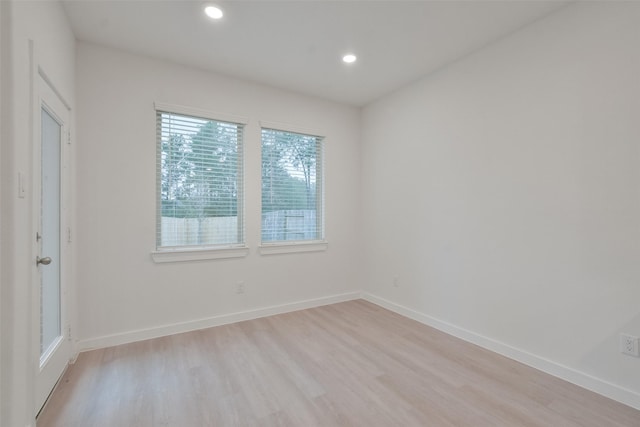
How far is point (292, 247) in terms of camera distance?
372cm

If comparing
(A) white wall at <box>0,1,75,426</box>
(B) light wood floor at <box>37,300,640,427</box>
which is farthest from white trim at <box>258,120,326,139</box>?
(B) light wood floor at <box>37,300,640,427</box>

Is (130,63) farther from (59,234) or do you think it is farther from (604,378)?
(604,378)

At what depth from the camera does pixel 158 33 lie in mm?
2518

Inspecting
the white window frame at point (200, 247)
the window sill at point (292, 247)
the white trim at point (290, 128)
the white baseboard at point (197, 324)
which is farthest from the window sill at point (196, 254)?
the white trim at point (290, 128)

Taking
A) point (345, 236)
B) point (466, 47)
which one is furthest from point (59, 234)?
point (466, 47)

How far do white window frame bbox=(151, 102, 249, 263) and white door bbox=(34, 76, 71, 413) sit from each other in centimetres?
76

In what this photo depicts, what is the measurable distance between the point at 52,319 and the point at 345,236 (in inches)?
123

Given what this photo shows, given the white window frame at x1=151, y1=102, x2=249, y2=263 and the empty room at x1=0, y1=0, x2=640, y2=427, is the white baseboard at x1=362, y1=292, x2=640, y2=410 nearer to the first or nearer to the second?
the empty room at x1=0, y1=0, x2=640, y2=427

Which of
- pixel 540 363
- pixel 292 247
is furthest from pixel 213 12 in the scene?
pixel 540 363

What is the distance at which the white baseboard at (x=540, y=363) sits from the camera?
6.32 ft

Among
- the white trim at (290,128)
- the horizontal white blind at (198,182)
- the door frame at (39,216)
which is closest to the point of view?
the door frame at (39,216)

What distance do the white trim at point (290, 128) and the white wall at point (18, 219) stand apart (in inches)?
80.6

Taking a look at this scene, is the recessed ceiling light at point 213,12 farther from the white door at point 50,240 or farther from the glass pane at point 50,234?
the glass pane at point 50,234

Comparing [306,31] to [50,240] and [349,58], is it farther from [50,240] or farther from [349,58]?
[50,240]
